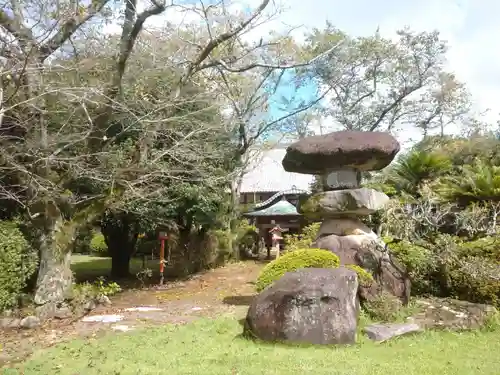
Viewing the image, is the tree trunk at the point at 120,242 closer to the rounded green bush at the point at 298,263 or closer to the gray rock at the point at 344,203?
the gray rock at the point at 344,203

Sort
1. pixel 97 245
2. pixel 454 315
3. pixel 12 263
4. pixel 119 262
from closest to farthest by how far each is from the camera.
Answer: pixel 454 315 → pixel 12 263 → pixel 119 262 → pixel 97 245

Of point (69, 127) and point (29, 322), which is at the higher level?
point (69, 127)

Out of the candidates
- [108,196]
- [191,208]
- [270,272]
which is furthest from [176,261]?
[270,272]

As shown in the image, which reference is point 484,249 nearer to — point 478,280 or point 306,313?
point 478,280

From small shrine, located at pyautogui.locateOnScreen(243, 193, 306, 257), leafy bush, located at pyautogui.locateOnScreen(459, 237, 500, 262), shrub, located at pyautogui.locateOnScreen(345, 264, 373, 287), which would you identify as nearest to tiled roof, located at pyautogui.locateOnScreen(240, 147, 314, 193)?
small shrine, located at pyautogui.locateOnScreen(243, 193, 306, 257)

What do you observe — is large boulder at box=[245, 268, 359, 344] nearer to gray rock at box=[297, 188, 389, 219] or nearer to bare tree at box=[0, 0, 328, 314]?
gray rock at box=[297, 188, 389, 219]

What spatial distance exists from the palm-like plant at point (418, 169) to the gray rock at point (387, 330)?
28.7ft

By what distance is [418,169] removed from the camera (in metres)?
15.5

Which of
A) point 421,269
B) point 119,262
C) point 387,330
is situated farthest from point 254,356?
point 119,262

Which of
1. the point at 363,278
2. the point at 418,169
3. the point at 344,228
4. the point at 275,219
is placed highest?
the point at 418,169

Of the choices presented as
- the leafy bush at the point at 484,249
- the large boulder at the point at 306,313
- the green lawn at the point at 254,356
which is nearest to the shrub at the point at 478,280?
the leafy bush at the point at 484,249

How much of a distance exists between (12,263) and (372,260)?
682cm

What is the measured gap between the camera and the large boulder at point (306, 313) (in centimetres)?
659

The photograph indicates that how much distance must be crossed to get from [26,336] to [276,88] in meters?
16.0
